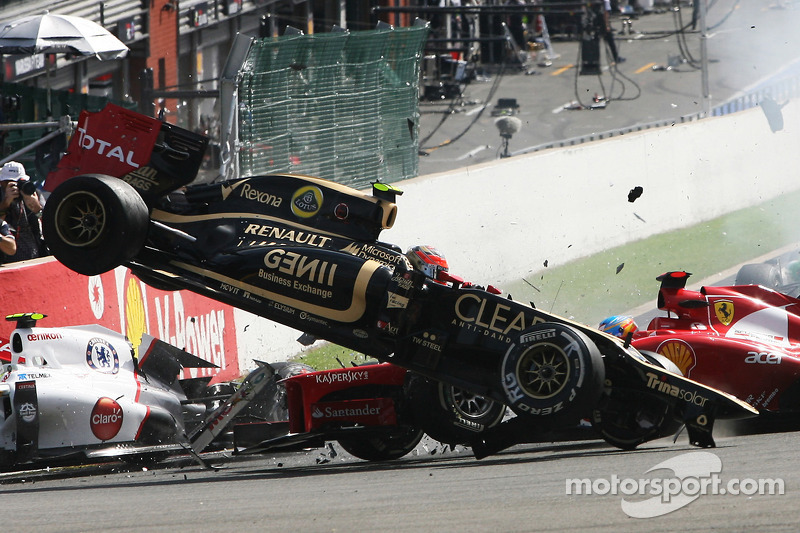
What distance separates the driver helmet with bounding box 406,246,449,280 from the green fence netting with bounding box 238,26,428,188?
5.80 m

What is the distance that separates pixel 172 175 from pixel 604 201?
31.7 ft

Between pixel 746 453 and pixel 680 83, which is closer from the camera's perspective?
pixel 746 453

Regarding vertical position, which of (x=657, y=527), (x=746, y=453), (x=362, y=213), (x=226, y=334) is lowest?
(x=226, y=334)

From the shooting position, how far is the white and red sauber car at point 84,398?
6.94 metres

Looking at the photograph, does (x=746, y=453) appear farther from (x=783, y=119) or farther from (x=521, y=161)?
(x=783, y=119)

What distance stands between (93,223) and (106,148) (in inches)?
27.2

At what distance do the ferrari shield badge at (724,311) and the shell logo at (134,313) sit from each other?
4.66m

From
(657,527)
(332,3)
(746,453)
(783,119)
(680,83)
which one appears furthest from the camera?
(680,83)

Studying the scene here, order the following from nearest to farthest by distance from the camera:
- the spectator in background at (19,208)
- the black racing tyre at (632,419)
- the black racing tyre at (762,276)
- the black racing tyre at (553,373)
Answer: the black racing tyre at (553,373) < the black racing tyre at (632,419) < the spectator in background at (19,208) < the black racing tyre at (762,276)

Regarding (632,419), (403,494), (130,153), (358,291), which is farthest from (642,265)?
(403,494)

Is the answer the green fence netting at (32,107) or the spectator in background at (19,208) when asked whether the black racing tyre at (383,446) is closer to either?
the spectator in background at (19,208)

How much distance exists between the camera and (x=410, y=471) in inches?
253

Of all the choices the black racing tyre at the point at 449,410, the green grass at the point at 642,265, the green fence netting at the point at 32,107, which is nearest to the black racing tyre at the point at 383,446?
the black racing tyre at the point at 449,410

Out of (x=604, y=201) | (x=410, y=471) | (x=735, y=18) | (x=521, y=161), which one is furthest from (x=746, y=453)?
(x=735, y=18)
